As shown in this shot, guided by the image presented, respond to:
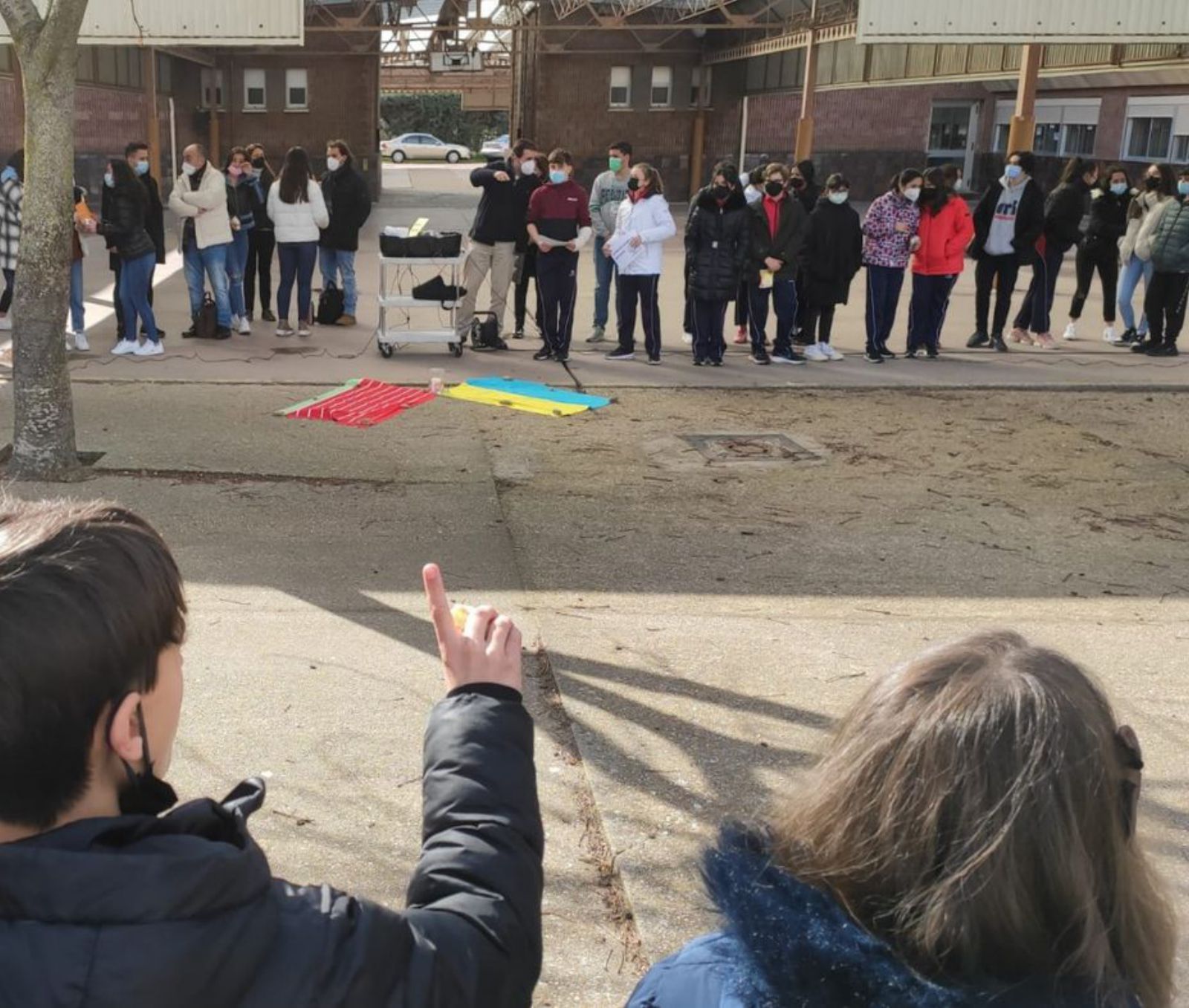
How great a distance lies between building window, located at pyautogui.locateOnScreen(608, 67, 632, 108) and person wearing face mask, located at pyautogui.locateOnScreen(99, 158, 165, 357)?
25883mm

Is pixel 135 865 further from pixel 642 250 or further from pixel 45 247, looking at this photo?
pixel 642 250

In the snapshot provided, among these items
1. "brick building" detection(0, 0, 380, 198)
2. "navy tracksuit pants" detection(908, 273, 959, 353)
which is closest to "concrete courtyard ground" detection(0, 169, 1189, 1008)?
"navy tracksuit pants" detection(908, 273, 959, 353)

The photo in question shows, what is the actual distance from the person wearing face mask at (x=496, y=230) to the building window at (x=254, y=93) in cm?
2414

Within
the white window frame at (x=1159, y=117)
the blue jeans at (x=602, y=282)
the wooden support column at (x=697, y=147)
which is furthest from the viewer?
the wooden support column at (x=697, y=147)

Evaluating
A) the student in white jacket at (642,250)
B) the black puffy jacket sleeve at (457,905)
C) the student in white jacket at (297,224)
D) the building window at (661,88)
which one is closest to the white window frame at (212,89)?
the building window at (661,88)

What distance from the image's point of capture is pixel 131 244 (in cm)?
1084

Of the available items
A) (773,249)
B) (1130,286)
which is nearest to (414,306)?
(773,249)

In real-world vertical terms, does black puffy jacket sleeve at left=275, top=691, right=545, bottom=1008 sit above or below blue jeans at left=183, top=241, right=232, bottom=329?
above

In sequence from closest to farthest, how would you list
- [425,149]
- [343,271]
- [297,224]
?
[297,224]
[343,271]
[425,149]

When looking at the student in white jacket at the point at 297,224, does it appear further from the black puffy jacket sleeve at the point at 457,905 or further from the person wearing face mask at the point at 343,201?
the black puffy jacket sleeve at the point at 457,905

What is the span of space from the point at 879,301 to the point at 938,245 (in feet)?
2.31

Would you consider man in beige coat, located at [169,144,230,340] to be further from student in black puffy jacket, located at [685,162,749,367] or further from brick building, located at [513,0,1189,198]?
brick building, located at [513,0,1189,198]

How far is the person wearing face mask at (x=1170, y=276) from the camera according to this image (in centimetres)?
1172

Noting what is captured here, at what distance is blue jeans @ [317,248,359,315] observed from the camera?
42.4 ft
